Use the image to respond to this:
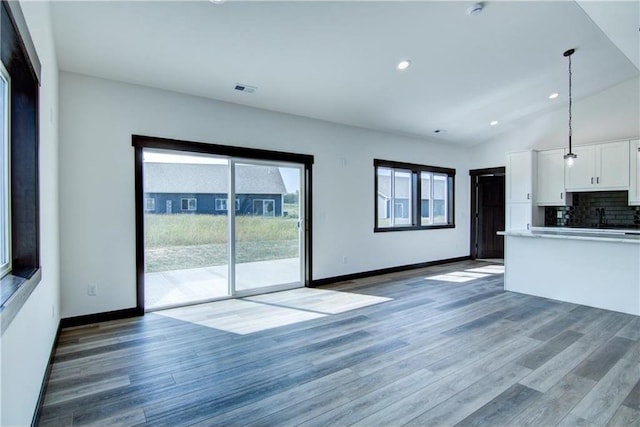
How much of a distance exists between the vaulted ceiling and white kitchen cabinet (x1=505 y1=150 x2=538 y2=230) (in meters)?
1.63

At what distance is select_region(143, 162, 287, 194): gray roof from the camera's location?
410 cm

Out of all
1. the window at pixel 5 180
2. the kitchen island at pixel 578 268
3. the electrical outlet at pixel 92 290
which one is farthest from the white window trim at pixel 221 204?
the kitchen island at pixel 578 268

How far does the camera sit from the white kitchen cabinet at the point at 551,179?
6.47m

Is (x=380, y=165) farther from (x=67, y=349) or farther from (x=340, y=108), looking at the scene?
(x=67, y=349)

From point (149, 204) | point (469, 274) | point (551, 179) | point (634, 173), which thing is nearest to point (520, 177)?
point (551, 179)

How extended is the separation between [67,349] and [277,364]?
193 centimetres

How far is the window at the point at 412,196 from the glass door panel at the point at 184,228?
2.95 metres

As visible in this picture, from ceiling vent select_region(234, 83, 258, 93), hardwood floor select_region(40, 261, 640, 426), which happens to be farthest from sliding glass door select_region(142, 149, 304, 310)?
ceiling vent select_region(234, 83, 258, 93)

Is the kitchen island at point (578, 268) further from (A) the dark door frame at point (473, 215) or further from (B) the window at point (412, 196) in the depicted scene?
(A) the dark door frame at point (473, 215)

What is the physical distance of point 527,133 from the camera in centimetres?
700

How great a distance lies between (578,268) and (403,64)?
350 centimetres

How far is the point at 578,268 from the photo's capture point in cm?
443

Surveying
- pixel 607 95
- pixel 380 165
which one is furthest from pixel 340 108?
pixel 607 95

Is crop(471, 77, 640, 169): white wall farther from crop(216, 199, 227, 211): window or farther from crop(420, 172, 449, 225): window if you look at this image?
crop(216, 199, 227, 211): window
